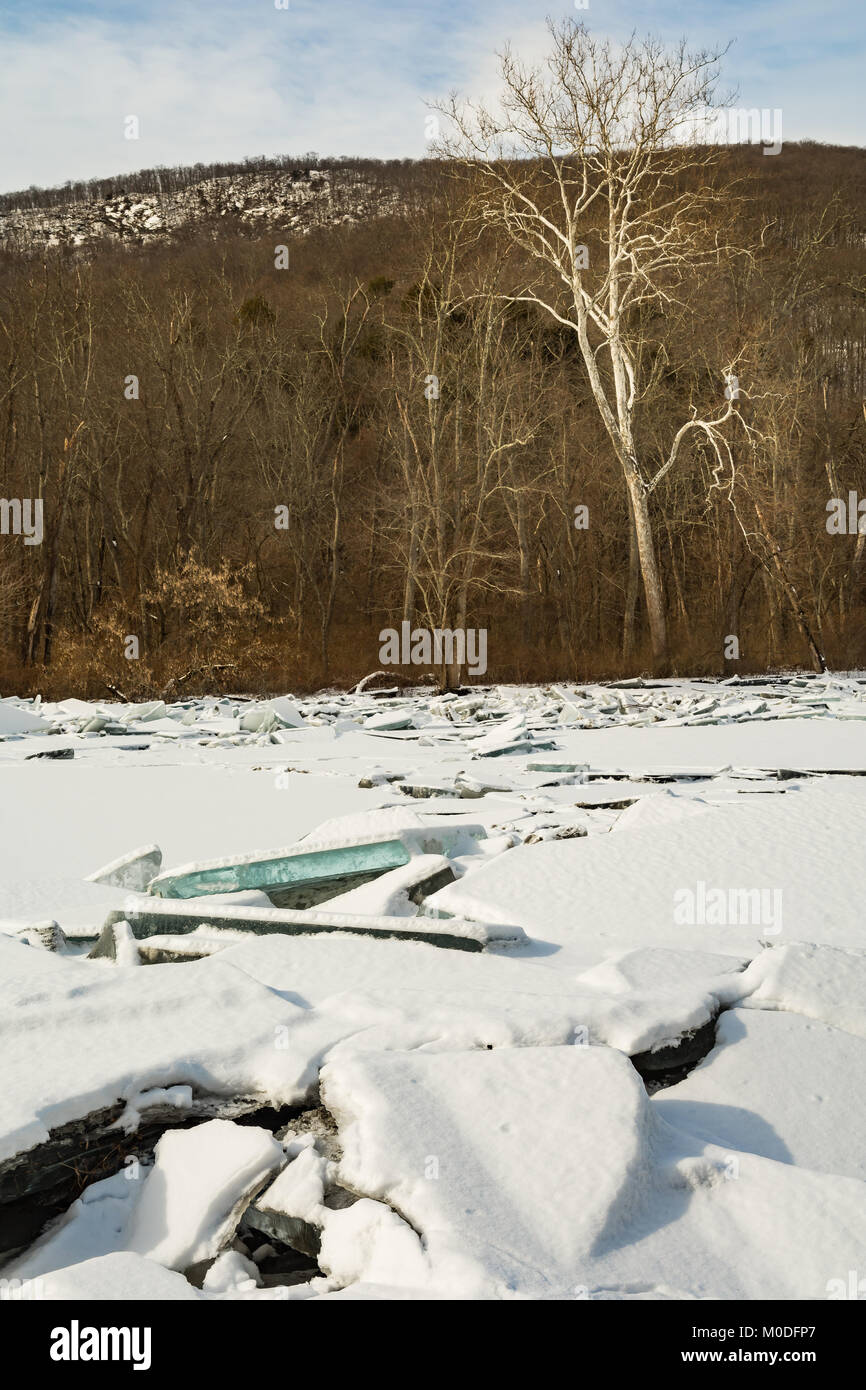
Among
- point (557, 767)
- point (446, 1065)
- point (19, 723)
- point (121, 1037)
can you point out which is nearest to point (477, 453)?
point (19, 723)

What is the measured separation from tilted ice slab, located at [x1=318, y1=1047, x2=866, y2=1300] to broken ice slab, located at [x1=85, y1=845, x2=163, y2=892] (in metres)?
2.39

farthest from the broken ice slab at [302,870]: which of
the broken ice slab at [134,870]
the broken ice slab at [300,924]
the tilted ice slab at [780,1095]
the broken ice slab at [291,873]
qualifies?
the tilted ice slab at [780,1095]

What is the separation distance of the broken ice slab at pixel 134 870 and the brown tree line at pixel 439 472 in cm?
1145

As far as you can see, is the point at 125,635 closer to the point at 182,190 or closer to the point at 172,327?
the point at 172,327

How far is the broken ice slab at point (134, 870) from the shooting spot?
4.33 meters

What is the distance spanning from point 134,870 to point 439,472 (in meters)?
16.6

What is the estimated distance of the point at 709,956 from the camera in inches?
120

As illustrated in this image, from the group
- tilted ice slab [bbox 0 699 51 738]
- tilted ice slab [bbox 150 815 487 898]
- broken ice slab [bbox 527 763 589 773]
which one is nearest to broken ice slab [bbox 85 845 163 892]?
tilted ice slab [bbox 150 815 487 898]

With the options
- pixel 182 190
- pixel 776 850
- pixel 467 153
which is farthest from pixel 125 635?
pixel 182 190

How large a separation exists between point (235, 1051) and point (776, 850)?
8.72ft

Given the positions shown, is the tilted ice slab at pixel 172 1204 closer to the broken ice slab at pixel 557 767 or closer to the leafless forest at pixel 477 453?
the broken ice slab at pixel 557 767

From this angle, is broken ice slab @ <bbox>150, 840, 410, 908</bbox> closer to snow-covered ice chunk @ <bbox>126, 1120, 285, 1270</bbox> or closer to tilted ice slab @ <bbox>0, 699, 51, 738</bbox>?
snow-covered ice chunk @ <bbox>126, 1120, 285, 1270</bbox>

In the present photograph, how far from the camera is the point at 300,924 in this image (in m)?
3.37

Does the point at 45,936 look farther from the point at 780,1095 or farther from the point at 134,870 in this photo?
the point at 780,1095
